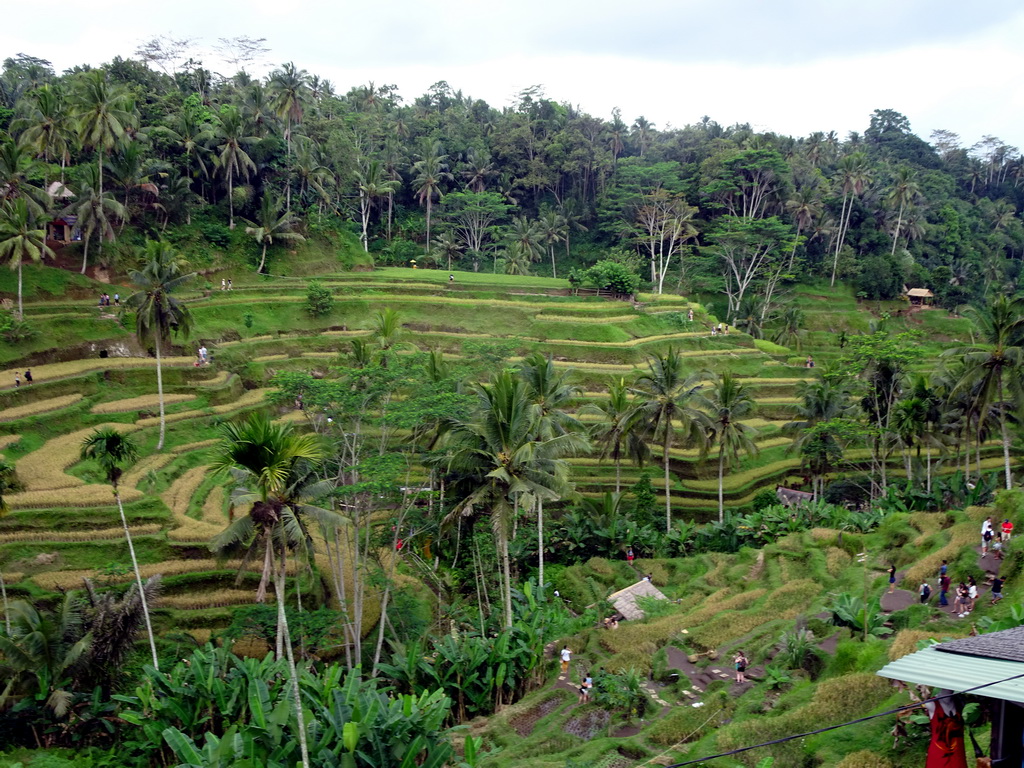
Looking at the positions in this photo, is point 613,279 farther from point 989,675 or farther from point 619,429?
point 989,675

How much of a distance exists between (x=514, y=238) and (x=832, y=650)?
59.2m

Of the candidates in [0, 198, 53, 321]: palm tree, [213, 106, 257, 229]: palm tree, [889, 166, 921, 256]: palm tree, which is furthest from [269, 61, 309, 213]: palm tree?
[889, 166, 921, 256]: palm tree

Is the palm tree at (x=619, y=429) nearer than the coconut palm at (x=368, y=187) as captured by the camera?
Yes

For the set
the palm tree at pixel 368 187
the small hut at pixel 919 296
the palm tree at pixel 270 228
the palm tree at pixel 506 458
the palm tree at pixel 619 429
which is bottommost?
the palm tree at pixel 619 429

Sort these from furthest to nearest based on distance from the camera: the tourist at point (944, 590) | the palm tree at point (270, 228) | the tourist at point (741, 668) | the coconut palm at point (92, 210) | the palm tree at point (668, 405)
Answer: the palm tree at point (270, 228) < the coconut palm at point (92, 210) < the palm tree at point (668, 405) < the tourist at point (944, 590) < the tourist at point (741, 668)

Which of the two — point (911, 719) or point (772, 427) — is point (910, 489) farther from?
point (911, 719)

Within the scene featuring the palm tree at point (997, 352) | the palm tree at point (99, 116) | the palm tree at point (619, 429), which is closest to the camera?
the palm tree at point (997, 352)

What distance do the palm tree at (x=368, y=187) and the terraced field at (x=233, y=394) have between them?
9.02 metres

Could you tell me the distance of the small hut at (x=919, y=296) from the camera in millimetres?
74688

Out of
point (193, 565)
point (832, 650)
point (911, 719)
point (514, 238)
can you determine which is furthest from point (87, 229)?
point (911, 719)

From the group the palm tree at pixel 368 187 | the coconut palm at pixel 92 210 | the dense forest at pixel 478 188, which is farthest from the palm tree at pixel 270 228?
the palm tree at pixel 368 187

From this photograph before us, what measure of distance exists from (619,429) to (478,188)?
160 ft

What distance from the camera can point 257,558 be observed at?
2630 cm

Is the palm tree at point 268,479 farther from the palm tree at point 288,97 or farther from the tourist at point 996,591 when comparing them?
the palm tree at point 288,97
